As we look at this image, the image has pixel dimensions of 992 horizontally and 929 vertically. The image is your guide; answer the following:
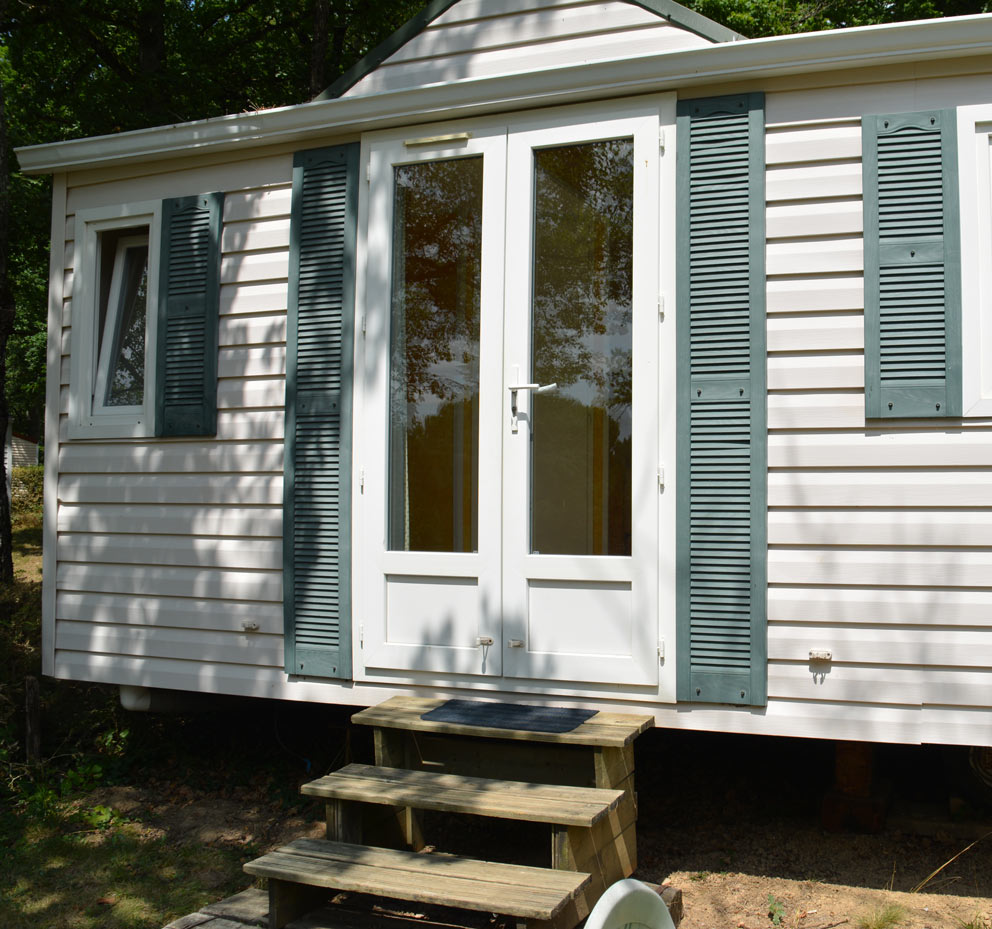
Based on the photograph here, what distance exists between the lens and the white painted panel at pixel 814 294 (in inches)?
132

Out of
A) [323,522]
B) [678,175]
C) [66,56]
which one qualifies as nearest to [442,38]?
[678,175]

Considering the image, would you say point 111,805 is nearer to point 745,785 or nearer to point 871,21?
point 745,785

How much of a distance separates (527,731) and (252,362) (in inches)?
86.3

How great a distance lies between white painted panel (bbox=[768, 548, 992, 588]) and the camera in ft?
10.6

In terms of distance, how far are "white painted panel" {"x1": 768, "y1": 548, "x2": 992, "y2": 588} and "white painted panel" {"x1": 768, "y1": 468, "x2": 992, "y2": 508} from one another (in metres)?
0.09

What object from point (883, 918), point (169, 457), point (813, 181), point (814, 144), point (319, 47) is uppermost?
point (319, 47)

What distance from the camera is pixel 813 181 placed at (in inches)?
135

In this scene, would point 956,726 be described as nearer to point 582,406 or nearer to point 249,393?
point 582,406

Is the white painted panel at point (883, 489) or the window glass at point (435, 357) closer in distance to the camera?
the white painted panel at point (883, 489)

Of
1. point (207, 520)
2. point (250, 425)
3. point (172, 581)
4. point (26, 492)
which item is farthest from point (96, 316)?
point (26, 492)

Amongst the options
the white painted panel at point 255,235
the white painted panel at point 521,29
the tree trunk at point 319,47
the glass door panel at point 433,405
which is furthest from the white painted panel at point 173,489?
the tree trunk at point 319,47

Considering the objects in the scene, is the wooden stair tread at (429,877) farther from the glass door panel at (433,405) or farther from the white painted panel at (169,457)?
the white painted panel at (169,457)

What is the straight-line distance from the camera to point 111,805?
444cm

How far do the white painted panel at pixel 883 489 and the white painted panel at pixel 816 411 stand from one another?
0.18 meters
